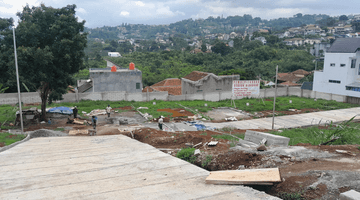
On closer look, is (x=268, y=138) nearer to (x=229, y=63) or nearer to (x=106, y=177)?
(x=106, y=177)

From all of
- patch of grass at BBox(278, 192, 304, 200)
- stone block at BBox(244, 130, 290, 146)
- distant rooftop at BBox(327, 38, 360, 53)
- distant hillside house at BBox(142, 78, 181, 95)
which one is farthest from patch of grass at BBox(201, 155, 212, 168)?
distant rooftop at BBox(327, 38, 360, 53)

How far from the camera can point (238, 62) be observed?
61.6 metres

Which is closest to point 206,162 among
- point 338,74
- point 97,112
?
point 97,112

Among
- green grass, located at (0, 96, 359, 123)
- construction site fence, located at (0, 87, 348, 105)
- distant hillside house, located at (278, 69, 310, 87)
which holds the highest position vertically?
distant hillside house, located at (278, 69, 310, 87)

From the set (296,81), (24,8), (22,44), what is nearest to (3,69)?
(22,44)

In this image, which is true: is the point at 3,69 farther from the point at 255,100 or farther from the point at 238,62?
the point at 238,62

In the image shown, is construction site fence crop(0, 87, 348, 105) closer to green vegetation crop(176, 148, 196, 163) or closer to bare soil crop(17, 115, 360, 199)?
bare soil crop(17, 115, 360, 199)

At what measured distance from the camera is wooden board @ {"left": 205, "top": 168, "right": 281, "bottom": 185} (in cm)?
420

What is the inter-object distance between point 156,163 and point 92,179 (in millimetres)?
1392

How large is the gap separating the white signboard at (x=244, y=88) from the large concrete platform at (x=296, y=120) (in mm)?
5421

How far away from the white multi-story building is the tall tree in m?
34.3

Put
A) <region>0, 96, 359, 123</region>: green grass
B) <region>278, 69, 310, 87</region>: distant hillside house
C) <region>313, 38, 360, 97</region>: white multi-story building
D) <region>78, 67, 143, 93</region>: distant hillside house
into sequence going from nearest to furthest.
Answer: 1. <region>0, 96, 359, 123</region>: green grass
2. <region>78, 67, 143, 93</region>: distant hillside house
3. <region>313, 38, 360, 97</region>: white multi-story building
4. <region>278, 69, 310, 87</region>: distant hillside house

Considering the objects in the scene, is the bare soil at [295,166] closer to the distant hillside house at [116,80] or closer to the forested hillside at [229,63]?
the distant hillside house at [116,80]

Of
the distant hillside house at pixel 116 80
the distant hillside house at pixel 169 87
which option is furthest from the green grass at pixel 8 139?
the distant hillside house at pixel 169 87
